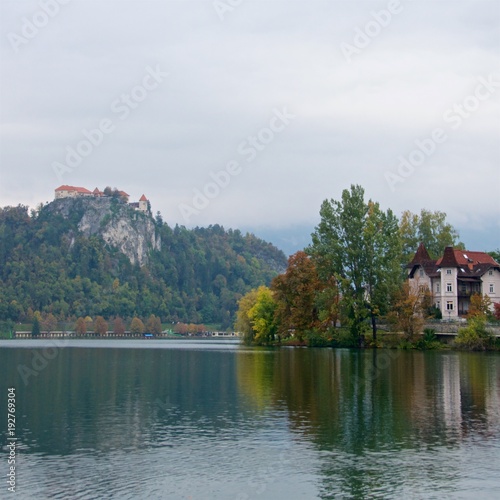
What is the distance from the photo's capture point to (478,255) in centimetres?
11900

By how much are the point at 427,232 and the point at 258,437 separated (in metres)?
106

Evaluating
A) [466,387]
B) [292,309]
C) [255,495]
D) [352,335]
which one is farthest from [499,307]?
[255,495]

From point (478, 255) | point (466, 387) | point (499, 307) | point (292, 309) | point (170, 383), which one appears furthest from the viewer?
point (478, 255)

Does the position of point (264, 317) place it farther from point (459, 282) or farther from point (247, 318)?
point (459, 282)

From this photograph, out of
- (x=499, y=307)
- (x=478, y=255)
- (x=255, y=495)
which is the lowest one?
(x=255, y=495)

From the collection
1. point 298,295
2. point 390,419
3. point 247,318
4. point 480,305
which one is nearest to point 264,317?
point 247,318

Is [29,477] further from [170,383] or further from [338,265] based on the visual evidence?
[338,265]

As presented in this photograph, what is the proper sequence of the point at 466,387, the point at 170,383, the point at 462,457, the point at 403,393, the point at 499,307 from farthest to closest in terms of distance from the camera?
1. the point at 499,307
2. the point at 170,383
3. the point at 466,387
4. the point at 403,393
5. the point at 462,457

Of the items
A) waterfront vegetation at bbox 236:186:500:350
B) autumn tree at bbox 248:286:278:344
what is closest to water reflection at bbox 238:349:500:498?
waterfront vegetation at bbox 236:186:500:350

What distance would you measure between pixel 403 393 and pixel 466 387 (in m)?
5.56

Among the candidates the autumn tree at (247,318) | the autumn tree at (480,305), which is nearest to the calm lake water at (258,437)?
the autumn tree at (480,305)

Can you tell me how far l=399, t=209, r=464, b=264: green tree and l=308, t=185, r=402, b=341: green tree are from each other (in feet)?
104

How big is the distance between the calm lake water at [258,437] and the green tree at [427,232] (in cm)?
7578

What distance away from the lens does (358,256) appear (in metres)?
98.4
